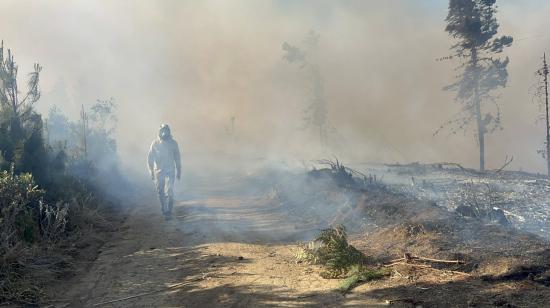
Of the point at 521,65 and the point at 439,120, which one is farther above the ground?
the point at 521,65

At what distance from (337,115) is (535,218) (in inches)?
1660

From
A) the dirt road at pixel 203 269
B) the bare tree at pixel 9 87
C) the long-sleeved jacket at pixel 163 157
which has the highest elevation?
the bare tree at pixel 9 87

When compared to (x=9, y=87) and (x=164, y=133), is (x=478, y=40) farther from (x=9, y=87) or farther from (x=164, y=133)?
(x=9, y=87)

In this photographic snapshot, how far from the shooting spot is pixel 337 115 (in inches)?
1980

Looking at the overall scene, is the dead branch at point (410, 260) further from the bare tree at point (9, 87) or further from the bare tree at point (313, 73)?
the bare tree at point (313, 73)

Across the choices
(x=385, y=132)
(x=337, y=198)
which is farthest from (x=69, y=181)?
(x=385, y=132)

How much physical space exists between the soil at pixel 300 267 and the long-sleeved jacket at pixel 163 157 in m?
1.86

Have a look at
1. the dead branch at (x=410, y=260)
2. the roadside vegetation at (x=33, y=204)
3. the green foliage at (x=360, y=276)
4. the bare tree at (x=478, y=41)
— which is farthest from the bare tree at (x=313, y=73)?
the green foliage at (x=360, y=276)

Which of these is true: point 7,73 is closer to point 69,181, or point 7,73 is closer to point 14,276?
point 69,181

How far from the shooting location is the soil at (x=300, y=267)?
14.6 feet

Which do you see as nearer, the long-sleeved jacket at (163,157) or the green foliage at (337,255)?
the green foliage at (337,255)

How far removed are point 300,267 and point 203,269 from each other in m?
1.39

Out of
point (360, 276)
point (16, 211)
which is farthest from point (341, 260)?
point (16, 211)

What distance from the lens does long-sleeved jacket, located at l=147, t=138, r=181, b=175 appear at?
1107cm
